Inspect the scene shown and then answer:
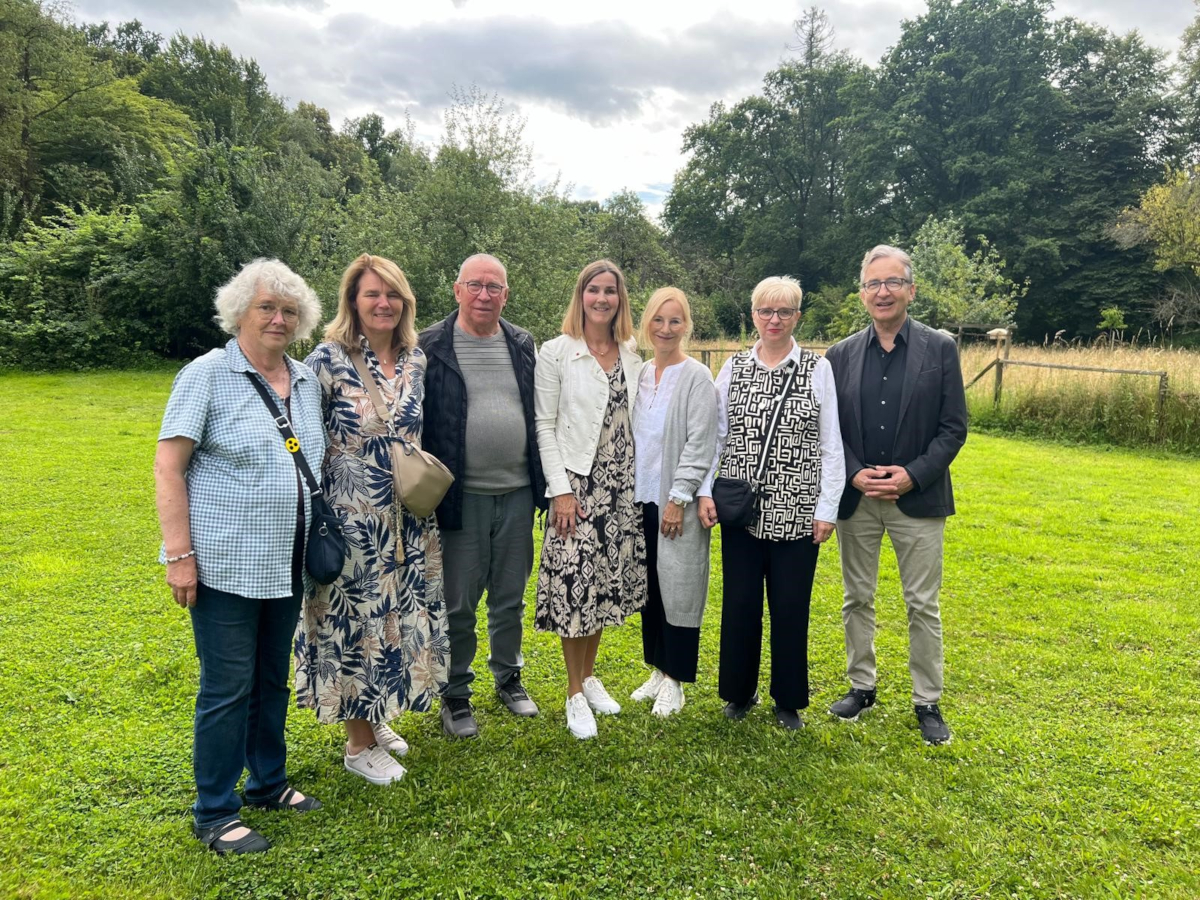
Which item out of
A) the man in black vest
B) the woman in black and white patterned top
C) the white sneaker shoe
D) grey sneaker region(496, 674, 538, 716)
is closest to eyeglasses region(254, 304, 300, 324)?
the man in black vest

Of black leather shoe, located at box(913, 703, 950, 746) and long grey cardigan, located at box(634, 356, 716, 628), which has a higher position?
long grey cardigan, located at box(634, 356, 716, 628)

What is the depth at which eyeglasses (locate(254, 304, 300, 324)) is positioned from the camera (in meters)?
2.56

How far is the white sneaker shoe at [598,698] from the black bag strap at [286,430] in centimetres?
191

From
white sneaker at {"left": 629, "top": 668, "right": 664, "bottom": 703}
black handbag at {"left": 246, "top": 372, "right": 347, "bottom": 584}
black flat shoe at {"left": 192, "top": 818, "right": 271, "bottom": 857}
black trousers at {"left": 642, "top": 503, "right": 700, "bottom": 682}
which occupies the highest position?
black handbag at {"left": 246, "top": 372, "right": 347, "bottom": 584}

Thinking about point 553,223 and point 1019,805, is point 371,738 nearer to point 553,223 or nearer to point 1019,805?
point 1019,805

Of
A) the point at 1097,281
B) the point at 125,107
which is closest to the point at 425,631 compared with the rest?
the point at 125,107

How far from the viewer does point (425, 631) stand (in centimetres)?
311

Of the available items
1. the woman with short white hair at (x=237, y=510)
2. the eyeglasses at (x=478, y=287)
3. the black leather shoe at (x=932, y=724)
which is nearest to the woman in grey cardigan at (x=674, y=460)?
the eyeglasses at (x=478, y=287)

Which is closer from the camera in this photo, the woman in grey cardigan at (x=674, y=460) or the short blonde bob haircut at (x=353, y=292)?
the short blonde bob haircut at (x=353, y=292)

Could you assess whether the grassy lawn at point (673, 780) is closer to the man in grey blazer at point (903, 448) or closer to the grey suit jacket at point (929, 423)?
the man in grey blazer at point (903, 448)

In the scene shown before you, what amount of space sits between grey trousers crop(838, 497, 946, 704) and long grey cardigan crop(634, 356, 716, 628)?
0.81 m

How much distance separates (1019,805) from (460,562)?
2.64 metres

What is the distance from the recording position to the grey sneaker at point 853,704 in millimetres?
3637

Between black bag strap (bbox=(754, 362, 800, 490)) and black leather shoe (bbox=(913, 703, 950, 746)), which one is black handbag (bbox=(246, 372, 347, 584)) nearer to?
black bag strap (bbox=(754, 362, 800, 490))
